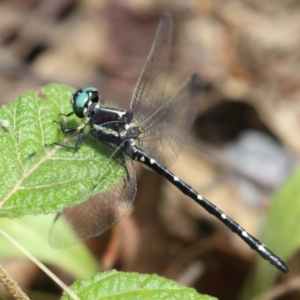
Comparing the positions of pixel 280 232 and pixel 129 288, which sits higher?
pixel 280 232

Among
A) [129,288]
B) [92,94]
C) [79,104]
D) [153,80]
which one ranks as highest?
[153,80]

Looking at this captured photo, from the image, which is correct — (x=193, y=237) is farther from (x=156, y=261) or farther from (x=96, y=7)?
(x=96, y=7)

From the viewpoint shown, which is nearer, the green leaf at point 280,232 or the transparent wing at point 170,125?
the transparent wing at point 170,125

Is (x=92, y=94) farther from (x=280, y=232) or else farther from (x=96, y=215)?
(x=280, y=232)

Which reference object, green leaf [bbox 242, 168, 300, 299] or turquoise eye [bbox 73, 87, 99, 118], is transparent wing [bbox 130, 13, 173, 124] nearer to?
turquoise eye [bbox 73, 87, 99, 118]

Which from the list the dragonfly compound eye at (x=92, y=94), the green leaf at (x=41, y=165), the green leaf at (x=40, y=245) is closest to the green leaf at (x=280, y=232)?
the green leaf at (x=40, y=245)

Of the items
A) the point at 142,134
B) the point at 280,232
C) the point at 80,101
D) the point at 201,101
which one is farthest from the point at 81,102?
the point at 201,101

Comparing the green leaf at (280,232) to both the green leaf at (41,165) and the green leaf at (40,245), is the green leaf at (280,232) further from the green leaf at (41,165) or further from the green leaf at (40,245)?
the green leaf at (41,165)

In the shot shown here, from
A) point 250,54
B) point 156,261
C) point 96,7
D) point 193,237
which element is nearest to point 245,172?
point 193,237
